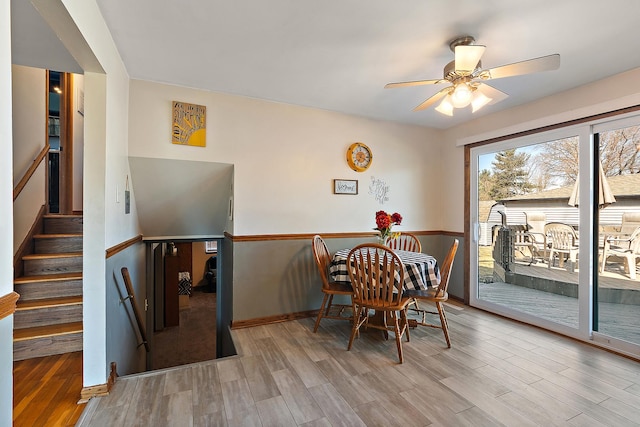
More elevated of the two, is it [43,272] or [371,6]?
[371,6]

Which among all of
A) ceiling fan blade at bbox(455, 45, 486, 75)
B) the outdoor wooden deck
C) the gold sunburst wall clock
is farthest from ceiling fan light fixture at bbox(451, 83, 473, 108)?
the gold sunburst wall clock

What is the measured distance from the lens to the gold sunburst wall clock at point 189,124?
8.57 feet

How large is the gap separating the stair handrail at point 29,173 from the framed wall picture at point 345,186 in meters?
3.02

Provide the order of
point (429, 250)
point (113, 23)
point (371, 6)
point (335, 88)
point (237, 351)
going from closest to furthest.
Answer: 1. point (371, 6)
2. point (113, 23)
3. point (237, 351)
4. point (335, 88)
5. point (429, 250)

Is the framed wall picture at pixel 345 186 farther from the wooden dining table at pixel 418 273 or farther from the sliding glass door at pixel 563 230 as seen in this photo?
the sliding glass door at pixel 563 230

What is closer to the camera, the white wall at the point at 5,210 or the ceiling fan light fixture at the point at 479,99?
the white wall at the point at 5,210

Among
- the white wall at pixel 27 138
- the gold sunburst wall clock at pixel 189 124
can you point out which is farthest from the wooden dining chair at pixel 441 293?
the white wall at pixel 27 138

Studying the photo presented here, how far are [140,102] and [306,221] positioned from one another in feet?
6.25

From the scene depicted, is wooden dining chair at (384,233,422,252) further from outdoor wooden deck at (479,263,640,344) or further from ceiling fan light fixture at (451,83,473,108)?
ceiling fan light fixture at (451,83,473,108)

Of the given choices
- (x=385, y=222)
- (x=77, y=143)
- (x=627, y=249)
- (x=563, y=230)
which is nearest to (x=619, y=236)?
(x=627, y=249)

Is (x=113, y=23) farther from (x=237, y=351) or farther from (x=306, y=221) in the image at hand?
(x=237, y=351)

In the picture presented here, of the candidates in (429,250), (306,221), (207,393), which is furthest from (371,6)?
(429,250)

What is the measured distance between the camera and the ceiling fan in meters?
1.66

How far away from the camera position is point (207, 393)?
1816 mm
